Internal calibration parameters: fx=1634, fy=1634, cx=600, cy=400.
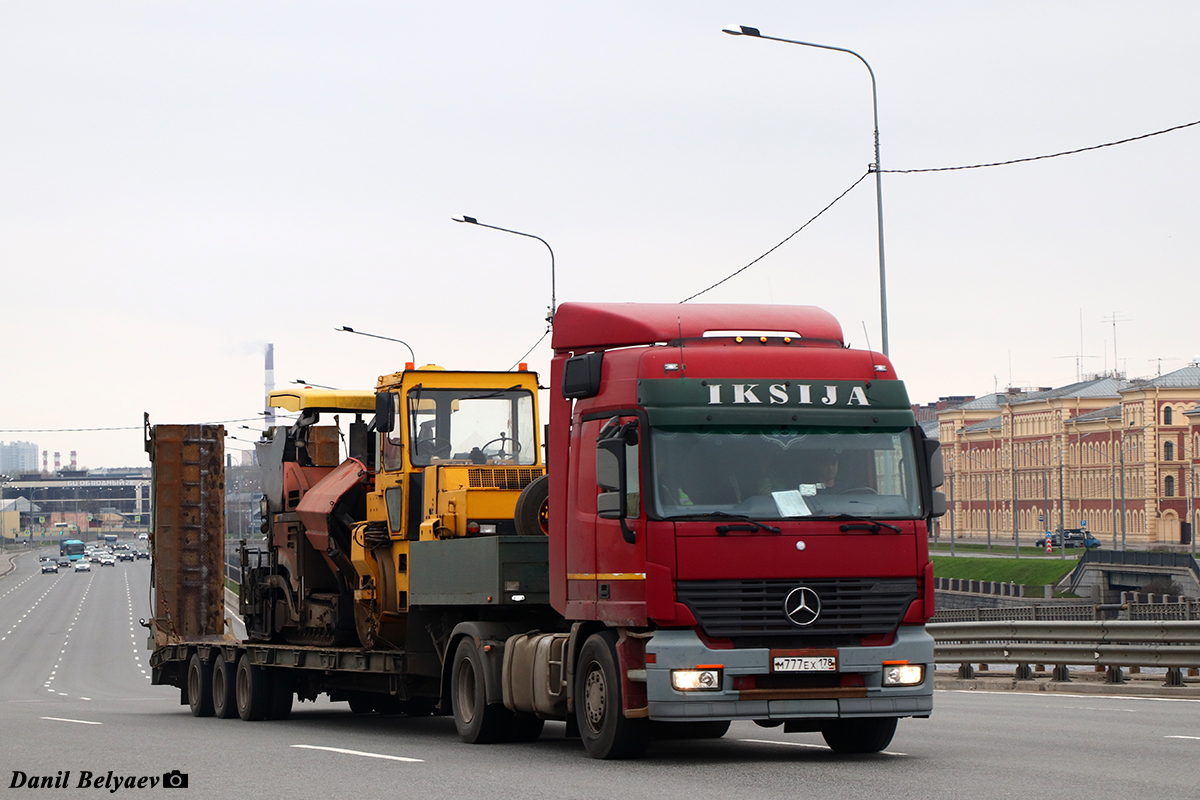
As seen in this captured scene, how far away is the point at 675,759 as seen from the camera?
12273 mm

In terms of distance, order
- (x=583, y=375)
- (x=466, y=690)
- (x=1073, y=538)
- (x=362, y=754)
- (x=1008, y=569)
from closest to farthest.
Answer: (x=583, y=375)
(x=362, y=754)
(x=466, y=690)
(x=1008, y=569)
(x=1073, y=538)

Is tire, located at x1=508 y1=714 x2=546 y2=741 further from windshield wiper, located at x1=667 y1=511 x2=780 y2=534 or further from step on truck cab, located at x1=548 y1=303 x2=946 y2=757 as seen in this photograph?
windshield wiper, located at x1=667 y1=511 x2=780 y2=534

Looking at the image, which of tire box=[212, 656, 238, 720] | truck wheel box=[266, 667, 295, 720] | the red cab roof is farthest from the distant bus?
the red cab roof

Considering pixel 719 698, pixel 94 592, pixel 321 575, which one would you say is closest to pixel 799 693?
pixel 719 698

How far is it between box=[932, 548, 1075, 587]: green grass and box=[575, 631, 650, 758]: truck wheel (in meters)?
81.1

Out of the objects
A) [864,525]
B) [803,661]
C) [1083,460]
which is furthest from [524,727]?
[1083,460]

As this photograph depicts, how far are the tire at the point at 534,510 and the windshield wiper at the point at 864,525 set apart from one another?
3.43 meters

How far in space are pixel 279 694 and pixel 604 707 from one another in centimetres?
900

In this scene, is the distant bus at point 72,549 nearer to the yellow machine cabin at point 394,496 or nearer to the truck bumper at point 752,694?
the yellow machine cabin at point 394,496

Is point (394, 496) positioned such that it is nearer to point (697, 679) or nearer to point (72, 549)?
point (697, 679)

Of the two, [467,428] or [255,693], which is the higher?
[467,428]

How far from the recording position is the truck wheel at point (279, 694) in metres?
20.0

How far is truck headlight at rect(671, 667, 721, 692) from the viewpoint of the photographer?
1143 centimetres

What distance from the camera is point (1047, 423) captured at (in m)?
132
